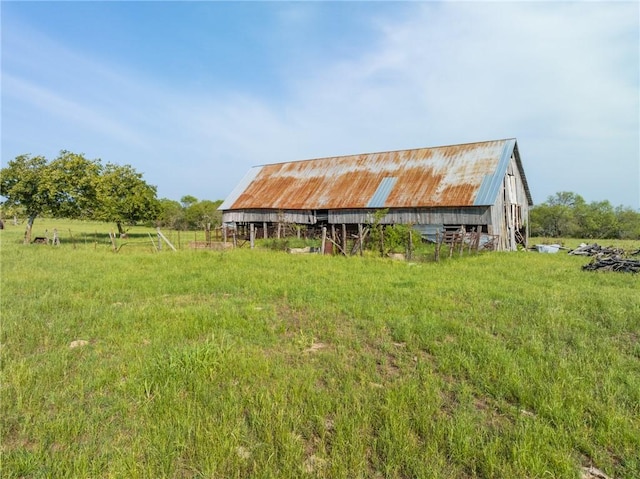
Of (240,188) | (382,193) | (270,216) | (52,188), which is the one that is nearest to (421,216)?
(382,193)

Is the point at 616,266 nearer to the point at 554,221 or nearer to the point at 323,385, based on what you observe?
the point at 323,385

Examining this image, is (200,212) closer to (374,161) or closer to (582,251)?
(374,161)

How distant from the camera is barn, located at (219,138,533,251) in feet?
66.1

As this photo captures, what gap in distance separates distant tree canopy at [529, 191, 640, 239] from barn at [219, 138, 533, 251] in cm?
2224

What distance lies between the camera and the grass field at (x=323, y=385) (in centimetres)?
296

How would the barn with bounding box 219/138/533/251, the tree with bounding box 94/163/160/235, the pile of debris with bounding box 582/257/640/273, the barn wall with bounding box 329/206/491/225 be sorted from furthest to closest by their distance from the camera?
the tree with bounding box 94/163/160/235
the barn with bounding box 219/138/533/251
the barn wall with bounding box 329/206/491/225
the pile of debris with bounding box 582/257/640/273

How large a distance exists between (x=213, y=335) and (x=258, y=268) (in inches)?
270

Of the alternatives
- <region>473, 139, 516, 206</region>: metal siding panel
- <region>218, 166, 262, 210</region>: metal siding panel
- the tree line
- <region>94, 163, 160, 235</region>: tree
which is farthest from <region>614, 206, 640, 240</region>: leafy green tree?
<region>94, 163, 160, 235</region>: tree

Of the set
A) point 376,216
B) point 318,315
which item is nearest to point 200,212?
point 376,216

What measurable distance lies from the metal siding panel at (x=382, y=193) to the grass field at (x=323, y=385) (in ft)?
47.7

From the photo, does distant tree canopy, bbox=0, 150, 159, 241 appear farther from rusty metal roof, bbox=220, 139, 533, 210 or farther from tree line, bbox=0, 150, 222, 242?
rusty metal roof, bbox=220, 139, 533, 210

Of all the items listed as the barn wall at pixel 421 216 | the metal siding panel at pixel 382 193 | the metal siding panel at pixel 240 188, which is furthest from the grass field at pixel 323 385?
the metal siding panel at pixel 240 188

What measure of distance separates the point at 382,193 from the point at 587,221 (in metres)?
34.5

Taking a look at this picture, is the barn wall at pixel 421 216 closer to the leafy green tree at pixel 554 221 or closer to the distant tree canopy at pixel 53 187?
the distant tree canopy at pixel 53 187
